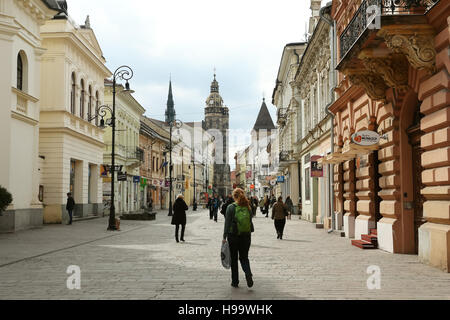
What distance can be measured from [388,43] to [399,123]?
3594mm

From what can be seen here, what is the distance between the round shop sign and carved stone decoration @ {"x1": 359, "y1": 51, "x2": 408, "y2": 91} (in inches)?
79.1

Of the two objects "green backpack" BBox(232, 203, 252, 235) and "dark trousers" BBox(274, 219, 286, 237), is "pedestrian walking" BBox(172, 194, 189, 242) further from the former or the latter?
"green backpack" BBox(232, 203, 252, 235)

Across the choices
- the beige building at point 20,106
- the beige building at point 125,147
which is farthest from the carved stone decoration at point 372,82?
the beige building at point 125,147

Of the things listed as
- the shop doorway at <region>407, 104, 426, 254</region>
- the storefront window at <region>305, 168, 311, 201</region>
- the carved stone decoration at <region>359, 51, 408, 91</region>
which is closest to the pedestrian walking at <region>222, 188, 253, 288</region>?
the carved stone decoration at <region>359, 51, 408, 91</region>

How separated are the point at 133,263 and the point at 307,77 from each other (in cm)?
2392

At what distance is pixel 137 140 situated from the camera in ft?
181

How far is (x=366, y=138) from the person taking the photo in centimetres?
1459

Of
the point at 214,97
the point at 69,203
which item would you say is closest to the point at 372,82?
the point at 69,203

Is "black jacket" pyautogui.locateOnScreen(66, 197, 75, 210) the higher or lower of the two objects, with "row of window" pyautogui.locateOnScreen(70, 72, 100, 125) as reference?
lower

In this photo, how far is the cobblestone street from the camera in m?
7.95

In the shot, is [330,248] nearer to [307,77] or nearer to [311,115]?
[311,115]

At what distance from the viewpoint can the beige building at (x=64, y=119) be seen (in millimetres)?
29266
